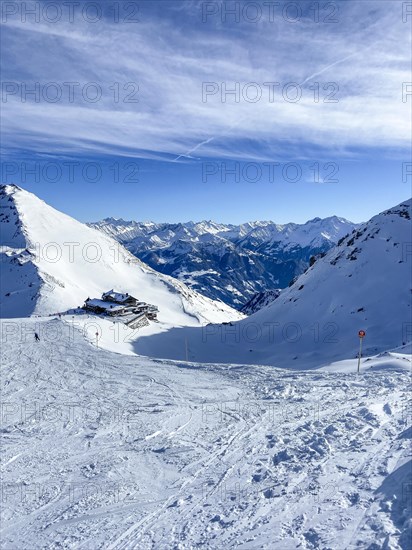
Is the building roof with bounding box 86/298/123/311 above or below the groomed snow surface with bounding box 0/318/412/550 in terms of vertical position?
below

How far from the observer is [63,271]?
13575 centimetres

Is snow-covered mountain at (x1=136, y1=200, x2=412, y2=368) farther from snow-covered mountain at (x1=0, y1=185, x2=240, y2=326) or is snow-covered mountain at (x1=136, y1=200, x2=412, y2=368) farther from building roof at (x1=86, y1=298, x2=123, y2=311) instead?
snow-covered mountain at (x1=0, y1=185, x2=240, y2=326)

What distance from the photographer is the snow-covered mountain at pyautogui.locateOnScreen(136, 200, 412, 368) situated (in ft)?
147

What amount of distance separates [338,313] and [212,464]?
4419 centimetres

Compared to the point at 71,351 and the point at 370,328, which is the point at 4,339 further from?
the point at 370,328

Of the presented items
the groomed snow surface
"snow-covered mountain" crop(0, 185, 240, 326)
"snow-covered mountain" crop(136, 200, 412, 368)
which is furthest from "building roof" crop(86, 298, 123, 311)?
the groomed snow surface

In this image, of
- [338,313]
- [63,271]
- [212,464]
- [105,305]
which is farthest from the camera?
[63,271]

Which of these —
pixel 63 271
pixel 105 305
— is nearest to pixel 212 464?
pixel 105 305

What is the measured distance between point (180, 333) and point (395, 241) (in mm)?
37063

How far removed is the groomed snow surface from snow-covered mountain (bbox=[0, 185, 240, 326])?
82.5 metres

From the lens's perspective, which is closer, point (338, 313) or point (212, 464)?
point (212, 464)

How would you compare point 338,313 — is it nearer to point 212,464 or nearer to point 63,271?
point 212,464

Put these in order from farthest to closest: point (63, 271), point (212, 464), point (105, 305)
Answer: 1. point (63, 271)
2. point (105, 305)
3. point (212, 464)

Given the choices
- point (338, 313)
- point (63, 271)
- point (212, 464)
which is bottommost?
point (338, 313)
